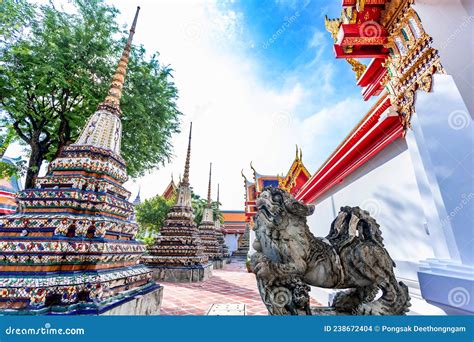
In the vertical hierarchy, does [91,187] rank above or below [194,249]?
above

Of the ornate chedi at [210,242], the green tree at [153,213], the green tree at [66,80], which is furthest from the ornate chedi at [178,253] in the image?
the green tree at [153,213]

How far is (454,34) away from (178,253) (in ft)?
26.9

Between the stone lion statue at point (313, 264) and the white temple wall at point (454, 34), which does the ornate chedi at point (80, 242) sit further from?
the white temple wall at point (454, 34)

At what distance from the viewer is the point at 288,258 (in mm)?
1786

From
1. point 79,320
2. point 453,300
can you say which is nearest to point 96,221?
point 79,320

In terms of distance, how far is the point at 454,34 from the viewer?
182 cm

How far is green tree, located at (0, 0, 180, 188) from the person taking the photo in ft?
16.8

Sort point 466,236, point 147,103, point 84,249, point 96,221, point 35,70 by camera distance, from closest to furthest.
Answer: point 466,236
point 84,249
point 96,221
point 35,70
point 147,103

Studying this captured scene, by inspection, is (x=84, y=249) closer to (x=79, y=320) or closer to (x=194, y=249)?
(x=79, y=320)

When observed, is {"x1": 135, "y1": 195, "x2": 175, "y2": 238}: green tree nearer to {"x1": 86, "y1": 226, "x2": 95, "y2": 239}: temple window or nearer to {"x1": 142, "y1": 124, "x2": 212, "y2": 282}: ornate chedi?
{"x1": 142, "y1": 124, "x2": 212, "y2": 282}: ornate chedi

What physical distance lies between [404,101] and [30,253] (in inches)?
171
